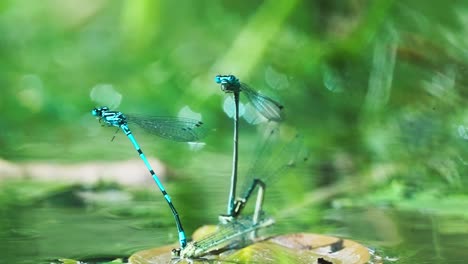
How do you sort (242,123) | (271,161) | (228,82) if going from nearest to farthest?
(228,82), (271,161), (242,123)

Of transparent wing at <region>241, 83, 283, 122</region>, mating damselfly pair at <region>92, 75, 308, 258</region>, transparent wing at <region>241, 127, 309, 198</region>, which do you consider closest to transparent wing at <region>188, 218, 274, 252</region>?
mating damselfly pair at <region>92, 75, 308, 258</region>

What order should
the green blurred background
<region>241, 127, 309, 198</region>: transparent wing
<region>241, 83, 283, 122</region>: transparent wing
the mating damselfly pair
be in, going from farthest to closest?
the green blurred background
<region>241, 127, 309, 198</region>: transparent wing
<region>241, 83, 283, 122</region>: transparent wing
the mating damselfly pair

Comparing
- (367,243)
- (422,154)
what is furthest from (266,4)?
(367,243)

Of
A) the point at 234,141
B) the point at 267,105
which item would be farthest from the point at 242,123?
the point at 234,141

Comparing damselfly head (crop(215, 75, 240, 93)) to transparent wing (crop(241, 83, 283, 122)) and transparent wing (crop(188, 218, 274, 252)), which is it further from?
transparent wing (crop(188, 218, 274, 252))

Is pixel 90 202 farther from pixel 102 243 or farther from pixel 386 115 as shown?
pixel 386 115

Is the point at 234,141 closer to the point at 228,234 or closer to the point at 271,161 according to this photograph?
the point at 228,234

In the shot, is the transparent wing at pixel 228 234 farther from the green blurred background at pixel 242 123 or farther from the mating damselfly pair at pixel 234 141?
the green blurred background at pixel 242 123
